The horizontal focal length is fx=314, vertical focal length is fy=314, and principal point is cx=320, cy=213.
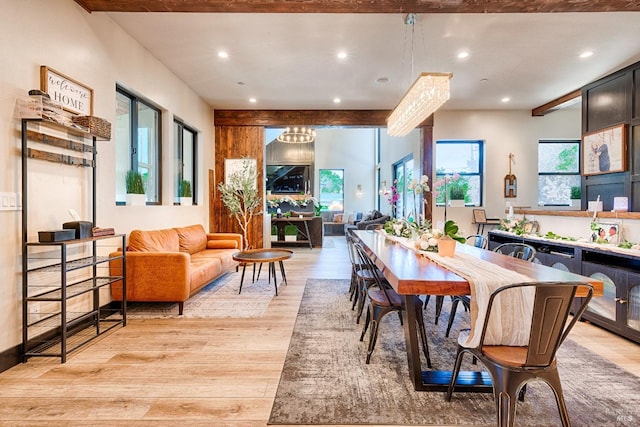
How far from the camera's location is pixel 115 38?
333cm

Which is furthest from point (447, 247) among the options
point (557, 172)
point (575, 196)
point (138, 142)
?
point (575, 196)

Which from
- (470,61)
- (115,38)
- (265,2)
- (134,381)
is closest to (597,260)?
(470,61)

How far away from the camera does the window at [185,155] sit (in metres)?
5.06

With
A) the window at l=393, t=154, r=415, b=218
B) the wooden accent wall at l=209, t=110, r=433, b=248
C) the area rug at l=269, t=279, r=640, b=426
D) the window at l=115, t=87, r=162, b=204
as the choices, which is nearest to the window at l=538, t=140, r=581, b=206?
the wooden accent wall at l=209, t=110, r=433, b=248

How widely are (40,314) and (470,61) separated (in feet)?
17.3

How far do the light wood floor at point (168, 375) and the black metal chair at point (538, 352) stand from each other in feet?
3.96

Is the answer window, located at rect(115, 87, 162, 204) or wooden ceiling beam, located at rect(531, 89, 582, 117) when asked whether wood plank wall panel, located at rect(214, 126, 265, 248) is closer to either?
window, located at rect(115, 87, 162, 204)

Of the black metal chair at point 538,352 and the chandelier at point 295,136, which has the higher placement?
the chandelier at point 295,136

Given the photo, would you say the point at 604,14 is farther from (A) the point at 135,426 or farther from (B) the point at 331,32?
(A) the point at 135,426

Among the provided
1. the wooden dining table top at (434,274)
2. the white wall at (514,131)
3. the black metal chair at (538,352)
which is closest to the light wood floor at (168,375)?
the wooden dining table top at (434,274)

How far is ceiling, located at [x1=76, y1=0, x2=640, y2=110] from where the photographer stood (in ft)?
8.76

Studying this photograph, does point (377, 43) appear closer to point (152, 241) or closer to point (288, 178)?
point (152, 241)

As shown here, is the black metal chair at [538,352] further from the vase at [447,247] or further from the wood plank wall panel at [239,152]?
the wood plank wall panel at [239,152]

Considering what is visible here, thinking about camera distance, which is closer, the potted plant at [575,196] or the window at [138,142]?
the window at [138,142]
